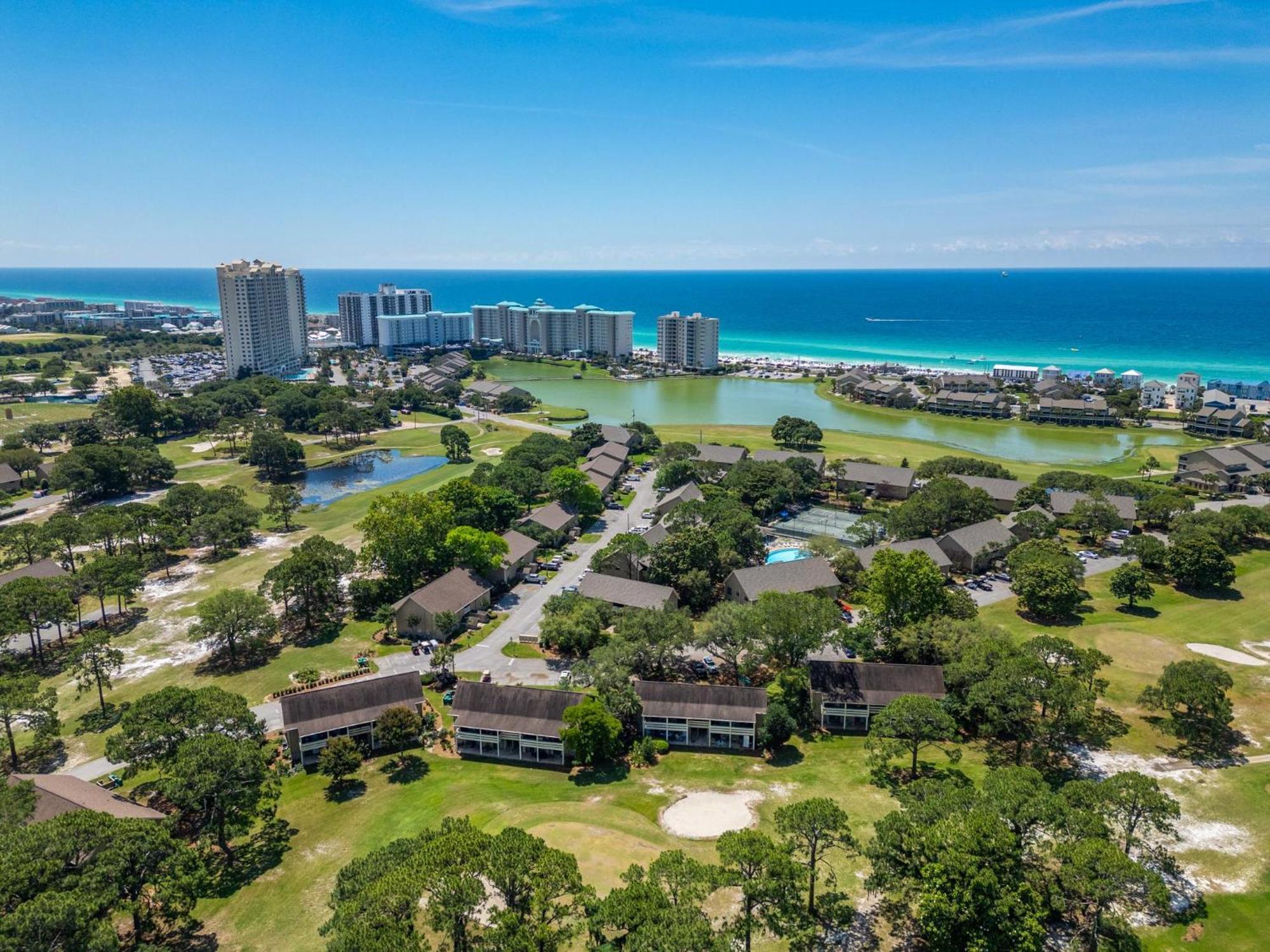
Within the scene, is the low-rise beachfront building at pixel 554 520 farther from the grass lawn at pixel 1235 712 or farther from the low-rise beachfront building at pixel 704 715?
the grass lawn at pixel 1235 712

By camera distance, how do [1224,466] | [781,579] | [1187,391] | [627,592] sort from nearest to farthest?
[627,592] < [781,579] < [1224,466] < [1187,391]

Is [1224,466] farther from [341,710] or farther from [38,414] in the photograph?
[38,414]

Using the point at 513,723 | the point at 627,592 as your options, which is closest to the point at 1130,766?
the point at 627,592

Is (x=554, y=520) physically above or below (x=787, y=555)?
above

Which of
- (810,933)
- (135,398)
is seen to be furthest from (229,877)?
(135,398)

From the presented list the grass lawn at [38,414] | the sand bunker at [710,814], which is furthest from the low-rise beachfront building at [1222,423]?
the grass lawn at [38,414]

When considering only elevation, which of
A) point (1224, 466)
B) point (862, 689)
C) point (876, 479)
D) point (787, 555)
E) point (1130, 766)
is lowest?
point (1130, 766)
